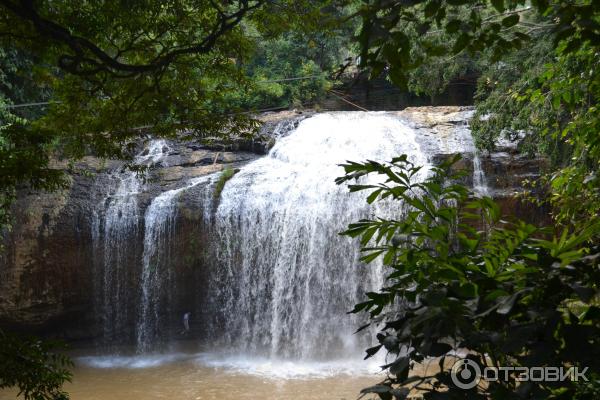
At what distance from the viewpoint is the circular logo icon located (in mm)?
1491

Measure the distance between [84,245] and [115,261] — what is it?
2.21ft

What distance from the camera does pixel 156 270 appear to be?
469 inches

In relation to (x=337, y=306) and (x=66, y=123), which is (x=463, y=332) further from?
(x=337, y=306)

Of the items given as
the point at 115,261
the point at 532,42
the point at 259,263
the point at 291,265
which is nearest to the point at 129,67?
the point at 532,42

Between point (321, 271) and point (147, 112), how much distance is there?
6778 mm

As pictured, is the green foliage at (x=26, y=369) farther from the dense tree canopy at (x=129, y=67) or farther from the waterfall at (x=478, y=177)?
the waterfall at (x=478, y=177)

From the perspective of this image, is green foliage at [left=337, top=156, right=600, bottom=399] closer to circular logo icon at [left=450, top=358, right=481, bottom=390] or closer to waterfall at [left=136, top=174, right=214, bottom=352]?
circular logo icon at [left=450, top=358, right=481, bottom=390]

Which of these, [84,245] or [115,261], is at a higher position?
[84,245]

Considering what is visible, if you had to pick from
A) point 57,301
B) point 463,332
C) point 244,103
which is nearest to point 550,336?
point 463,332

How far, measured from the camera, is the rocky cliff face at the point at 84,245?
11375 millimetres

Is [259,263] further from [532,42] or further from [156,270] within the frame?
[532,42]

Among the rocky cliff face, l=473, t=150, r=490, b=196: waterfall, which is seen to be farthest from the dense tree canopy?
l=473, t=150, r=490, b=196: waterfall

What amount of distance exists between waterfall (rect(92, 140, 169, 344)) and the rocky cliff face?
4cm

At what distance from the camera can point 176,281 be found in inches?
473
